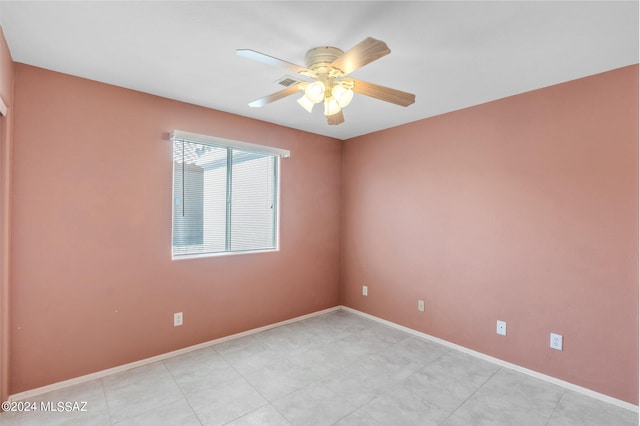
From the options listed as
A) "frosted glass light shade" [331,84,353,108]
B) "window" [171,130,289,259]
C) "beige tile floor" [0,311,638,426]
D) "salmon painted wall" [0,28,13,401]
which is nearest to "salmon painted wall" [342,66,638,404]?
"beige tile floor" [0,311,638,426]

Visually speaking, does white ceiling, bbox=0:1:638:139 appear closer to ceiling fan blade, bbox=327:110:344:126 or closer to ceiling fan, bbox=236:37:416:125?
ceiling fan, bbox=236:37:416:125

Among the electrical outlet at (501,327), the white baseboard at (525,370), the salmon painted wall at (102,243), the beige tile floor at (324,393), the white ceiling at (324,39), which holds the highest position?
the white ceiling at (324,39)

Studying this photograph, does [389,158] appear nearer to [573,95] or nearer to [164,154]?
[573,95]

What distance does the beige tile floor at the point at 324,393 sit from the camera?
202 cm

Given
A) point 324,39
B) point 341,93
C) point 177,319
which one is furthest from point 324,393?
point 324,39

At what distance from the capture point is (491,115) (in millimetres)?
2854

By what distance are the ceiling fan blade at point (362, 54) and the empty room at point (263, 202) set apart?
0.05ft

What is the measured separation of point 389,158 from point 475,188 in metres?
1.08

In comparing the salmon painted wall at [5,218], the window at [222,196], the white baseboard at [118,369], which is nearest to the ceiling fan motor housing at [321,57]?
the window at [222,196]

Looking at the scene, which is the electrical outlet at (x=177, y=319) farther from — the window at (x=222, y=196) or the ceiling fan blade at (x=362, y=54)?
the ceiling fan blade at (x=362, y=54)

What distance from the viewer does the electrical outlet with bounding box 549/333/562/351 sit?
2443mm

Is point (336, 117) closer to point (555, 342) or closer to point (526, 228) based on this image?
point (526, 228)

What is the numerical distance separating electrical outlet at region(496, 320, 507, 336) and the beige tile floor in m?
0.30

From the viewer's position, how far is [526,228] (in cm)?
264
